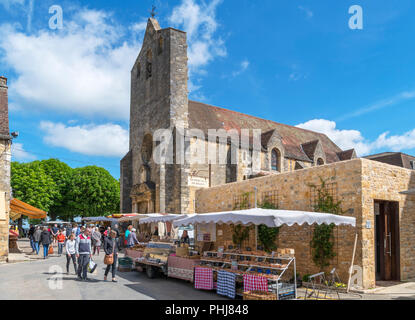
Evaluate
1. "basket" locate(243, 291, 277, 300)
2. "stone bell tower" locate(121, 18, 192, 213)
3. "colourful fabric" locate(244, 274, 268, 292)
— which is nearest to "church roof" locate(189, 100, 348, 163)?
"stone bell tower" locate(121, 18, 192, 213)

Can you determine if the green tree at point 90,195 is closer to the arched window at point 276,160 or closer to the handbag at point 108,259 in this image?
the arched window at point 276,160

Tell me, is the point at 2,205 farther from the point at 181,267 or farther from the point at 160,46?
the point at 160,46

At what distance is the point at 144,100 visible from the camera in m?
29.8

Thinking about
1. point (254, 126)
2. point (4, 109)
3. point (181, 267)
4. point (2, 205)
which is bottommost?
point (181, 267)

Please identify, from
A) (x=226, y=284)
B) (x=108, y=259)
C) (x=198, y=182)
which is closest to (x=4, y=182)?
(x=108, y=259)

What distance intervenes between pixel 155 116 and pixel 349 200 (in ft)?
63.2

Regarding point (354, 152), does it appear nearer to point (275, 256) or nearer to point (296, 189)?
point (296, 189)

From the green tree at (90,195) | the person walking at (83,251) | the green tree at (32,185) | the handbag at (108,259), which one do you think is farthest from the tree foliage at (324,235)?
the green tree at (90,195)

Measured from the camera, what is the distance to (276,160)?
3120 cm

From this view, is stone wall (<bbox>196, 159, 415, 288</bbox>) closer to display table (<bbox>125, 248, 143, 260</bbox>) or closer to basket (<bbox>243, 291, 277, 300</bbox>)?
basket (<bbox>243, 291, 277, 300</bbox>)

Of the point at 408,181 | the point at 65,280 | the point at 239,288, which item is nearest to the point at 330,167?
the point at 408,181

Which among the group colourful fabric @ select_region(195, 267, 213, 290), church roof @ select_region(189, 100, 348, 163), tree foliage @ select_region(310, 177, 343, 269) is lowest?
colourful fabric @ select_region(195, 267, 213, 290)

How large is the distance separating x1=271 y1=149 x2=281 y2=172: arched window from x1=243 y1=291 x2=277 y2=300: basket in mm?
22935

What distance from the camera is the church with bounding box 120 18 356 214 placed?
2502 cm
